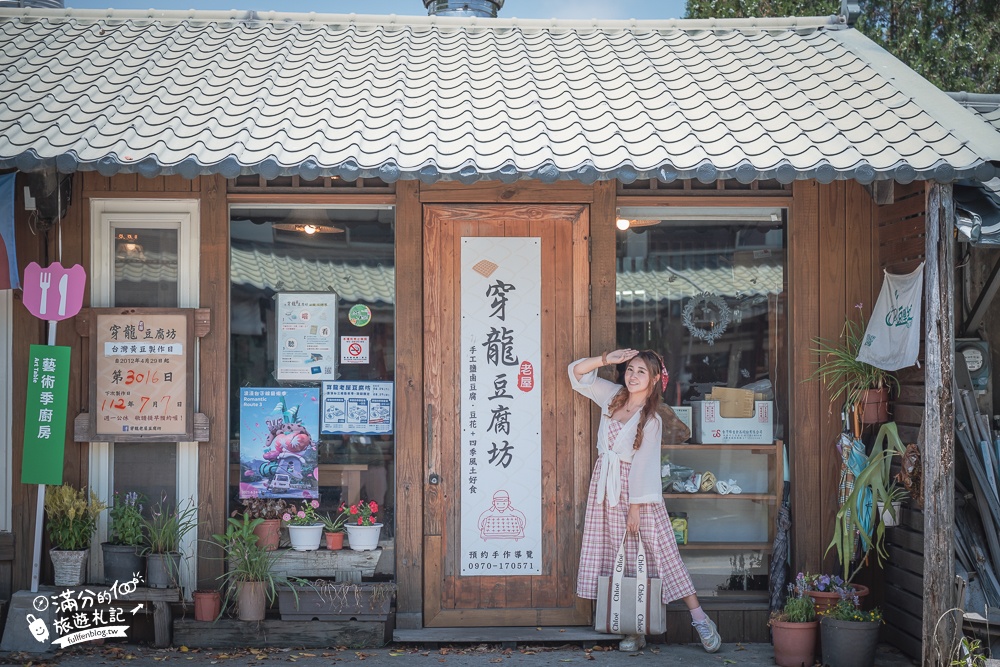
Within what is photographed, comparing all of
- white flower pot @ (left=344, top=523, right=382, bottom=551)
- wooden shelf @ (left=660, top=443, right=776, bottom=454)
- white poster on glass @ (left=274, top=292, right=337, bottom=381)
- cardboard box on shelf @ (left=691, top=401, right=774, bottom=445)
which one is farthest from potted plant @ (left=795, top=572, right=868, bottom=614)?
white poster on glass @ (left=274, top=292, right=337, bottom=381)

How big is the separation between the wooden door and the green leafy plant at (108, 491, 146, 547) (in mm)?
2074

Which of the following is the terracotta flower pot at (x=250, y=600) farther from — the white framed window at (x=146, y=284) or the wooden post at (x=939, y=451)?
the wooden post at (x=939, y=451)

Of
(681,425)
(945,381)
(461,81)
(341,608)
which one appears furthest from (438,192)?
(945,381)

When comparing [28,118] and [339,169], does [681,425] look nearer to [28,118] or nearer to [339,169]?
[339,169]

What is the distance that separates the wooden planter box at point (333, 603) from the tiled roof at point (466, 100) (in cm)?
297

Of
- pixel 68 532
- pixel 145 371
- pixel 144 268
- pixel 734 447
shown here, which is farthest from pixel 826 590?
pixel 144 268

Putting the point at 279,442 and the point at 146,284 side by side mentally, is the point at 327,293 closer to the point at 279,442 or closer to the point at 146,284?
the point at 279,442

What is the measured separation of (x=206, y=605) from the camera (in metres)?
6.84

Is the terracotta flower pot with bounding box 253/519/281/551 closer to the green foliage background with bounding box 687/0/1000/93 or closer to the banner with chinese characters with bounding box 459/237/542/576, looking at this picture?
the banner with chinese characters with bounding box 459/237/542/576

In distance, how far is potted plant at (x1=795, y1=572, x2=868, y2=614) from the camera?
22.0 feet

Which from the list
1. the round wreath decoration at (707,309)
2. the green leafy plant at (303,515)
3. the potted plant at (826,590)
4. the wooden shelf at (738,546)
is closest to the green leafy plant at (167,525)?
the green leafy plant at (303,515)

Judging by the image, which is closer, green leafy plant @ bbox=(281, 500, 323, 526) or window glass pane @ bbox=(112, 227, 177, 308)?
green leafy plant @ bbox=(281, 500, 323, 526)

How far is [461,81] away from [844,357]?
140 inches

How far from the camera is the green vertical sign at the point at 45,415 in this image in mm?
6645
